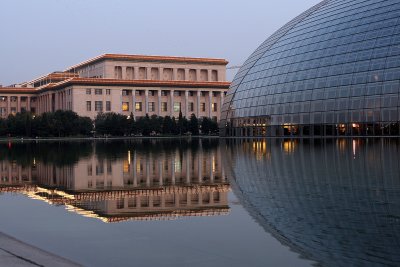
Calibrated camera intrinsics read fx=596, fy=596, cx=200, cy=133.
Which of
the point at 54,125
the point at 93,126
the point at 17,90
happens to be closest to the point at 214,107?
the point at 93,126

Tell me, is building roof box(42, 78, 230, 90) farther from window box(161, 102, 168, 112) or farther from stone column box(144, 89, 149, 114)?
window box(161, 102, 168, 112)

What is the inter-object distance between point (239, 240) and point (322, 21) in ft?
210

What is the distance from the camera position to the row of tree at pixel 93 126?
389 feet

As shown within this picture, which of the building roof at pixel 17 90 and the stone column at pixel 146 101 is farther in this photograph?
the building roof at pixel 17 90

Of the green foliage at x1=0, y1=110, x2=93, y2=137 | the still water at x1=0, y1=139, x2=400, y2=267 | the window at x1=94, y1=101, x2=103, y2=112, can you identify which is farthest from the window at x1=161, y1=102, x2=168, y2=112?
the still water at x1=0, y1=139, x2=400, y2=267

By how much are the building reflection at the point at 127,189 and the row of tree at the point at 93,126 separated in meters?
89.8

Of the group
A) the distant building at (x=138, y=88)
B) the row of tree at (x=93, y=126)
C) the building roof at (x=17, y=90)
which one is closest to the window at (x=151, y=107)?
the distant building at (x=138, y=88)

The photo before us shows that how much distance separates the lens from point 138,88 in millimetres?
147500

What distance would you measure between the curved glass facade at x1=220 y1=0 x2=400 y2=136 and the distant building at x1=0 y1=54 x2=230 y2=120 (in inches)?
2689

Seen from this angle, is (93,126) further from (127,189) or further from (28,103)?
(127,189)

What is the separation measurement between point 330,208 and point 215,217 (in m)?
2.84

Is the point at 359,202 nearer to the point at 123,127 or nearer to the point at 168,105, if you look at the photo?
the point at 123,127

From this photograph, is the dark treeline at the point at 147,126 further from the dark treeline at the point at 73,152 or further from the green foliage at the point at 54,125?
the dark treeline at the point at 73,152

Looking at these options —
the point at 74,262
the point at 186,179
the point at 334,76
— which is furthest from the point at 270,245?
the point at 334,76
